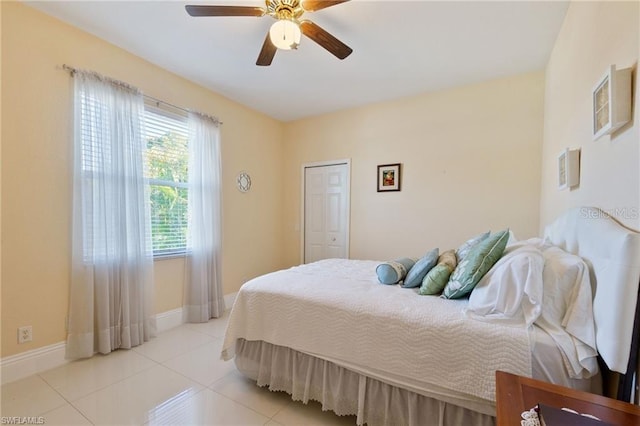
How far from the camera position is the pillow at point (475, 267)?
5.08 ft

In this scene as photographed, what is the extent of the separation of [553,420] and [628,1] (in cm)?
160

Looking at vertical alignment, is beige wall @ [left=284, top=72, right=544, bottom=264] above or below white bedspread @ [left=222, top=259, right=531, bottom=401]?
above

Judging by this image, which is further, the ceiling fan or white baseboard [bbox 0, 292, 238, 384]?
white baseboard [bbox 0, 292, 238, 384]

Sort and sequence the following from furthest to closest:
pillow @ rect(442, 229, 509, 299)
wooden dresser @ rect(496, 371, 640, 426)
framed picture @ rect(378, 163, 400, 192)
→ framed picture @ rect(378, 163, 400, 192), pillow @ rect(442, 229, 509, 299), wooden dresser @ rect(496, 371, 640, 426)

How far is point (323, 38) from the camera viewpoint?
1934 mm

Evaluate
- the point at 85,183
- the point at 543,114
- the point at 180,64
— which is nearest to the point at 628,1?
the point at 543,114

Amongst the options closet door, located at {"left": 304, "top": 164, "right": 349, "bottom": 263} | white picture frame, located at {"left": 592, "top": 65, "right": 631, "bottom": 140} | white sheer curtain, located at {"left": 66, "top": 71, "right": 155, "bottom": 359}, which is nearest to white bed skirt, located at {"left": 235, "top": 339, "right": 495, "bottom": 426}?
white sheer curtain, located at {"left": 66, "top": 71, "right": 155, "bottom": 359}

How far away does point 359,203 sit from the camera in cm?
390

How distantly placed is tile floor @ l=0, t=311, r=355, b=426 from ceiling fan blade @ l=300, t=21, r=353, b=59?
8.16 ft

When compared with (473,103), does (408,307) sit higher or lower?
lower

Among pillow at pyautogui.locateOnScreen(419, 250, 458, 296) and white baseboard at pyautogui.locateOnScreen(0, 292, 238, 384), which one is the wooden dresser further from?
white baseboard at pyautogui.locateOnScreen(0, 292, 238, 384)

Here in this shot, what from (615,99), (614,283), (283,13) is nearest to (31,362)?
(283,13)

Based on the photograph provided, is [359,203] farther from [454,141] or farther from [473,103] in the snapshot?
[473,103]

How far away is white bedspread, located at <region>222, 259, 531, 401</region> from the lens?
4.01 ft
